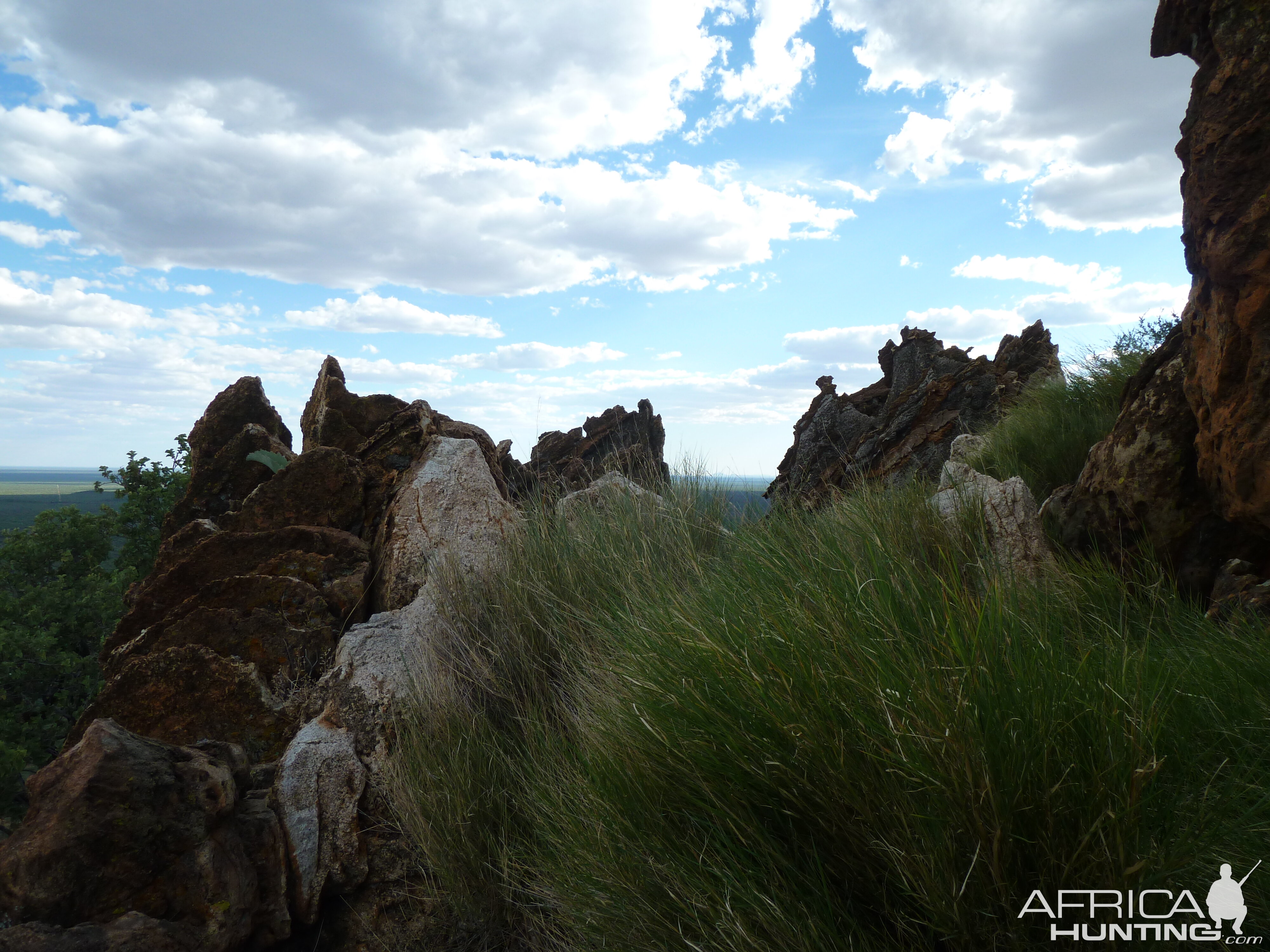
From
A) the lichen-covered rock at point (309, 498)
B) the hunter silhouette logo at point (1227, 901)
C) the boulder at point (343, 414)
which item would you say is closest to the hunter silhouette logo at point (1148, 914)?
the hunter silhouette logo at point (1227, 901)

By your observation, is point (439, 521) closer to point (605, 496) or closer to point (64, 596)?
point (605, 496)

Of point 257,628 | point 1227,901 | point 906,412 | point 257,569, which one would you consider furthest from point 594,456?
point 1227,901

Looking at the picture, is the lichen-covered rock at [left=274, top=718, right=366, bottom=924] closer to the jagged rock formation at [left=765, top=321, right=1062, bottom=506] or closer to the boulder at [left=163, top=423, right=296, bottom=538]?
the boulder at [left=163, top=423, right=296, bottom=538]

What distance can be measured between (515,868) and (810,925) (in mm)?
1640

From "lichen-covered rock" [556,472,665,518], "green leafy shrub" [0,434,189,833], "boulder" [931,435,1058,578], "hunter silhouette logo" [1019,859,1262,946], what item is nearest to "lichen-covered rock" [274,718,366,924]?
"lichen-covered rock" [556,472,665,518]

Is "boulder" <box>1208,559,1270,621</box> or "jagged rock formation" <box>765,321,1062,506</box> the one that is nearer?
"boulder" <box>1208,559,1270,621</box>

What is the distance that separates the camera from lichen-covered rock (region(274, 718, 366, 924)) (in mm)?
3406

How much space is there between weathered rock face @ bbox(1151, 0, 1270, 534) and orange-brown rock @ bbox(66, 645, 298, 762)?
194 inches

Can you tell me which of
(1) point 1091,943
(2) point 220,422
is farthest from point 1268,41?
(2) point 220,422

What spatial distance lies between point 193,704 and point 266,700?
0.38 meters

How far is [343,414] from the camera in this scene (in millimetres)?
6742

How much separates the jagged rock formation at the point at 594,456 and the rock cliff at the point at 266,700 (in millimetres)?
1108

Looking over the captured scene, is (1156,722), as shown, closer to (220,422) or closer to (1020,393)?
(220,422)

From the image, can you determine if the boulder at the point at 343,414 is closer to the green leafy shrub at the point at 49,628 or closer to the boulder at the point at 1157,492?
the boulder at the point at 1157,492
